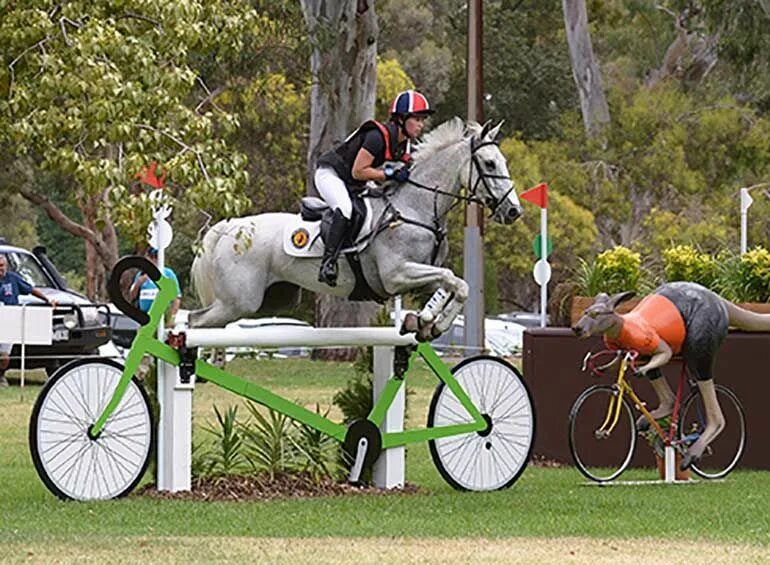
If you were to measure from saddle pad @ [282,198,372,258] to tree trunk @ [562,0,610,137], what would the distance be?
130ft

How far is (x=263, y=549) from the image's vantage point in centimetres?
1072

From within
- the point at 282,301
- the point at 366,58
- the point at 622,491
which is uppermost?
the point at 366,58

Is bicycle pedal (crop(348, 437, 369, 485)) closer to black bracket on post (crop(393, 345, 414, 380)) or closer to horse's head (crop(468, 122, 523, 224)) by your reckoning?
black bracket on post (crop(393, 345, 414, 380))

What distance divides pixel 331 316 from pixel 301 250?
77.6ft

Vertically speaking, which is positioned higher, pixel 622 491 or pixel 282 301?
pixel 282 301

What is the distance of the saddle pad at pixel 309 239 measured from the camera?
45.8 feet

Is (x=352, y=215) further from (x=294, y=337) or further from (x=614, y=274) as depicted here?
(x=614, y=274)

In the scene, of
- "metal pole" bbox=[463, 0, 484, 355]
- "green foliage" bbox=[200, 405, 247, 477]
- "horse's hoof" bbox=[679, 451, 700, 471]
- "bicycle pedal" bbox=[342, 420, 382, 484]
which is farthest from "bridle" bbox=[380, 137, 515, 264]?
"metal pole" bbox=[463, 0, 484, 355]

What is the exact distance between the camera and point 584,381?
16.8 metres

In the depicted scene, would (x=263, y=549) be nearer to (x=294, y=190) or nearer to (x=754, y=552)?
(x=754, y=552)

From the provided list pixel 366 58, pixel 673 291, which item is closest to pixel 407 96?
pixel 673 291

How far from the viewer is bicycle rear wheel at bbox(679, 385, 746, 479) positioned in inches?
601

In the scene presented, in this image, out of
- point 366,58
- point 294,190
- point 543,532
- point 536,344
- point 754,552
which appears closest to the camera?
point 754,552

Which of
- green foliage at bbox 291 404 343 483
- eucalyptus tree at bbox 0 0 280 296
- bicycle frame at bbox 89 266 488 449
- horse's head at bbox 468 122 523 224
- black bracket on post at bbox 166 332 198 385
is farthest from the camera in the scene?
green foliage at bbox 291 404 343 483
